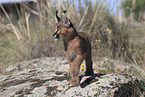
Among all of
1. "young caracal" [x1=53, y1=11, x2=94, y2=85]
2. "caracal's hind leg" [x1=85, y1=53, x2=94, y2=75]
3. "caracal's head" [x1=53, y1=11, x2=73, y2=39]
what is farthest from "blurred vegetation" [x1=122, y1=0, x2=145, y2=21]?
"caracal's head" [x1=53, y1=11, x2=73, y2=39]

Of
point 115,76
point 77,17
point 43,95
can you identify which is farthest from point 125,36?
point 43,95

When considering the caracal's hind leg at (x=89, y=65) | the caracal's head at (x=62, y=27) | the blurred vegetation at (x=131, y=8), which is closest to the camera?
the caracal's head at (x=62, y=27)

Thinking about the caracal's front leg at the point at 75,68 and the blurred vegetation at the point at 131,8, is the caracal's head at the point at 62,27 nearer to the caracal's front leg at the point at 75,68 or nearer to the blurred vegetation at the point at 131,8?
the caracal's front leg at the point at 75,68

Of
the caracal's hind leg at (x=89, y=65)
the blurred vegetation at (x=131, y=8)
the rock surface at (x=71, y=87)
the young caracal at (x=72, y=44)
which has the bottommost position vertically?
the rock surface at (x=71, y=87)

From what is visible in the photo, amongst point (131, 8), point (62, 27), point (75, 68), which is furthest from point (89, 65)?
point (131, 8)

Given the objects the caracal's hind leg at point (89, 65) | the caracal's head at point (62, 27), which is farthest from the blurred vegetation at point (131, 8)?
the caracal's head at point (62, 27)


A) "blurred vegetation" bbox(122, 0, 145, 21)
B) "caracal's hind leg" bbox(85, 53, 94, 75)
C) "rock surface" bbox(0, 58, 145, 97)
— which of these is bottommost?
"rock surface" bbox(0, 58, 145, 97)

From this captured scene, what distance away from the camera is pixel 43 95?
6.97ft

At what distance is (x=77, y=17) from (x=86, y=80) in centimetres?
302

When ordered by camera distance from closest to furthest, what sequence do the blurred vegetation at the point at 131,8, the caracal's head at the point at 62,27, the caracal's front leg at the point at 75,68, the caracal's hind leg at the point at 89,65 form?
the caracal's head at the point at 62,27 < the caracal's front leg at the point at 75,68 < the caracal's hind leg at the point at 89,65 < the blurred vegetation at the point at 131,8

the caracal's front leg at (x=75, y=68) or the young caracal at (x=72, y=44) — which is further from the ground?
the young caracal at (x=72, y=44)

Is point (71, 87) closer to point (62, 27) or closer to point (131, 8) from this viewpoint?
point (62, 27)

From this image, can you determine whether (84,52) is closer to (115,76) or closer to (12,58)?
(115,76)

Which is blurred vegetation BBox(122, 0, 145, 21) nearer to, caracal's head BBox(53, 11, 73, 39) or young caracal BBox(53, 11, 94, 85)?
young caracal BBox(53, 11, 94, 85)
